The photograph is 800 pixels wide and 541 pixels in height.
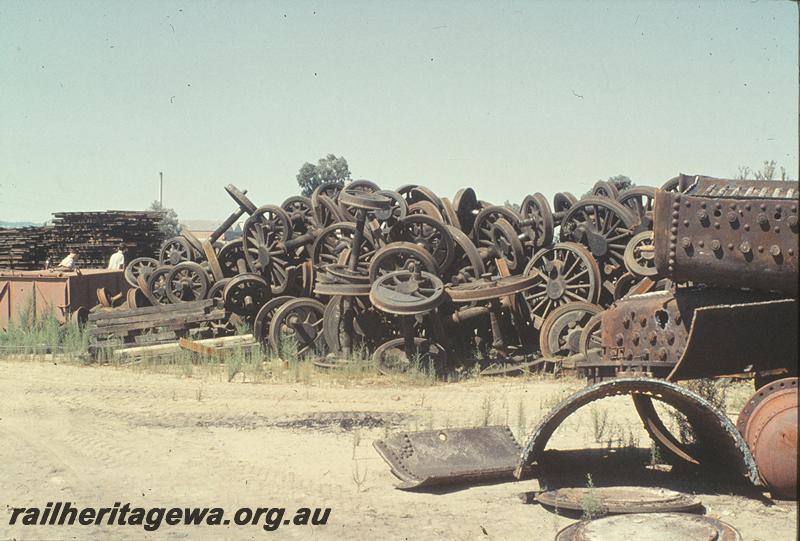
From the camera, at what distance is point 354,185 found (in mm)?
16375

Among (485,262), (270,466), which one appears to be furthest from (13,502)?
(485,262)

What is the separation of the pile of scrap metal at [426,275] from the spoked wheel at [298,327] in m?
0.02

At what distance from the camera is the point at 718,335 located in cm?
594

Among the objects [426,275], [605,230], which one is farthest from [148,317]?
[605,230]

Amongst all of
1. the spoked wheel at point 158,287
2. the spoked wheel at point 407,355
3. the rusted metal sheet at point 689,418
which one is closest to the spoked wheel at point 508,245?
the spoked wheel at point 407,355

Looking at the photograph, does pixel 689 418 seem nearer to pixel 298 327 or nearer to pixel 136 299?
pixel 298 327

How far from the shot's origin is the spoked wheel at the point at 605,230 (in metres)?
13.5

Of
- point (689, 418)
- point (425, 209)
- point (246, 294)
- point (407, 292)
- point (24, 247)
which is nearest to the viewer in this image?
point (689, 418)

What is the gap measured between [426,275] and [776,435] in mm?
7328

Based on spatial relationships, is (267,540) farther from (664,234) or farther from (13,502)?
(664,234)

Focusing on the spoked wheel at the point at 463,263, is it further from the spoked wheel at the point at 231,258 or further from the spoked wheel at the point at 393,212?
the spoked wheel at the point at 231,258

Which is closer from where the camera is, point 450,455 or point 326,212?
point 450,455

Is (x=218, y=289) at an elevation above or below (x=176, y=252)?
below

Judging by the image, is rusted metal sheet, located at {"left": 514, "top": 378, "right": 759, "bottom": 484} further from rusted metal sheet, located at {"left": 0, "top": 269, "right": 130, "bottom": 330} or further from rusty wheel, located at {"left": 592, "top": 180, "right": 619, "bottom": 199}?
rusted metal sheet, located at {"left": 0, "top": 269, "right": 130, "bottom": 330}
